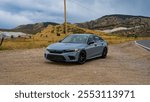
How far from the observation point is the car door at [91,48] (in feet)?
56.2

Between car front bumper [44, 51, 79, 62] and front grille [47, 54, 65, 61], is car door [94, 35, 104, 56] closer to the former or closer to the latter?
car front bumper [44, 51, 79, 62]

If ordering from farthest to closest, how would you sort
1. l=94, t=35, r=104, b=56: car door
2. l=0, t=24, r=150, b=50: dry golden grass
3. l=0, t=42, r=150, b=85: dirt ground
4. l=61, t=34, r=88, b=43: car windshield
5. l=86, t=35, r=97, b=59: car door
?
l=0, t=24, r=150, b=50: dry golden grass
l=94, t=35, r=104, b=56: car door
l=61, t=34, r=88, b=43: car windshield
l=86, t=35, r=97, b=59: car door
l=0, t=42, r=150, b=85: dirt ground

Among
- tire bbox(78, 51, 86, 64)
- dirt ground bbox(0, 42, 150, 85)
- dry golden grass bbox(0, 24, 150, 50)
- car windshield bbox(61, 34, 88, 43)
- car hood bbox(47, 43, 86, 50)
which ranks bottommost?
dry golden grass bbox(0, 24, 150, 50)

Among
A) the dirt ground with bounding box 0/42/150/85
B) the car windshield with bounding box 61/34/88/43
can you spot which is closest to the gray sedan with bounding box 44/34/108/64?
the car windshield with bounding box 61/34/88/43

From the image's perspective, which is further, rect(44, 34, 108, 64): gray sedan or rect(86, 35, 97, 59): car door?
rect(86, 35, 97, 59): car door

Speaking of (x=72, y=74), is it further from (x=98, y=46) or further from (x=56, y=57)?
(x=98, y=46)

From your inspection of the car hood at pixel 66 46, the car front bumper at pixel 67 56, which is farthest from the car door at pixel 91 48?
the car front bumper at pixel 67 56

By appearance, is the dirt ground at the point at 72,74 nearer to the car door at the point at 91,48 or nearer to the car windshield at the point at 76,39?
the car door at the point at 91,48

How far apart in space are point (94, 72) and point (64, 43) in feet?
11.3

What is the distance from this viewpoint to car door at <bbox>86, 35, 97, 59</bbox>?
1714cm

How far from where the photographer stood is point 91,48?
17.5 metres

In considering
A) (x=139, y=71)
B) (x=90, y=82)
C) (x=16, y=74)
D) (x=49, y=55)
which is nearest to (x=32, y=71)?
(x=16, y=74)

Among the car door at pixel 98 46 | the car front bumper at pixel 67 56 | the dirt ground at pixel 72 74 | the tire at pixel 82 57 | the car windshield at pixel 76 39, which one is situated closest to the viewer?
the dirt ground at pixel 72 74

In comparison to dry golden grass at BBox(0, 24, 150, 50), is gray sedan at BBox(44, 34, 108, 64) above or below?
above
